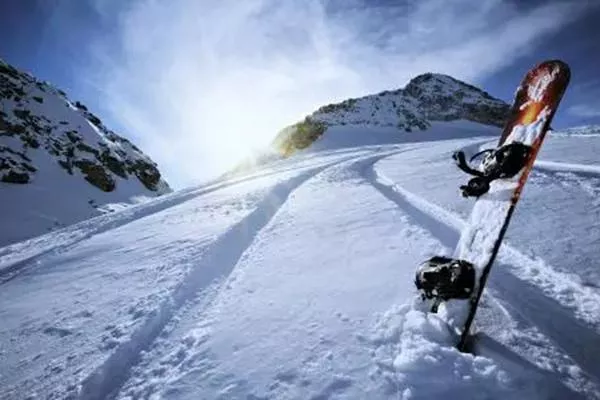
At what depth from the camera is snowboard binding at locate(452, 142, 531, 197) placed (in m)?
2.67

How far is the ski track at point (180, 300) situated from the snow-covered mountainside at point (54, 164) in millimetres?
13402

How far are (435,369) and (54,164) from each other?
2583 cm

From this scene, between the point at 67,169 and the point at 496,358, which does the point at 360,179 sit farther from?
the point at 67,169

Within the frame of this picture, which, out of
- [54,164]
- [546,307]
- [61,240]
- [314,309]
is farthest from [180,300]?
[54,164]

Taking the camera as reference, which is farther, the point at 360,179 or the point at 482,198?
the point at 360,179

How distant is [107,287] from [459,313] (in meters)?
4.41

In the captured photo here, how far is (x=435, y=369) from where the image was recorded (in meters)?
2.45

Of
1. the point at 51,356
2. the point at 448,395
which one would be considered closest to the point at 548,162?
the point at 448,395

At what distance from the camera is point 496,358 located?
250 centimetres

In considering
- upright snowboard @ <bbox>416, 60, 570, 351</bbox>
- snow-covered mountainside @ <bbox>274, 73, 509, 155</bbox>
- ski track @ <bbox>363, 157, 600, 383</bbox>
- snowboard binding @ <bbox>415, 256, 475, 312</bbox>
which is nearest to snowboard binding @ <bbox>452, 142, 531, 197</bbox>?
upright snowboard @ <bbox>416, 60, 570, 351</bbox>

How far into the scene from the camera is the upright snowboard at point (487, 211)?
2.57 meters

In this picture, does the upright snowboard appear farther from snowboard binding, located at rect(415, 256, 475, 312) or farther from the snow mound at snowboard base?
the snow mound at snowboard base

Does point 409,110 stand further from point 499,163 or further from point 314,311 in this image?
point 499,163

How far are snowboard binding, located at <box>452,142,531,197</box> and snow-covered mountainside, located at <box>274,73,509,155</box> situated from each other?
3756 centimetres
